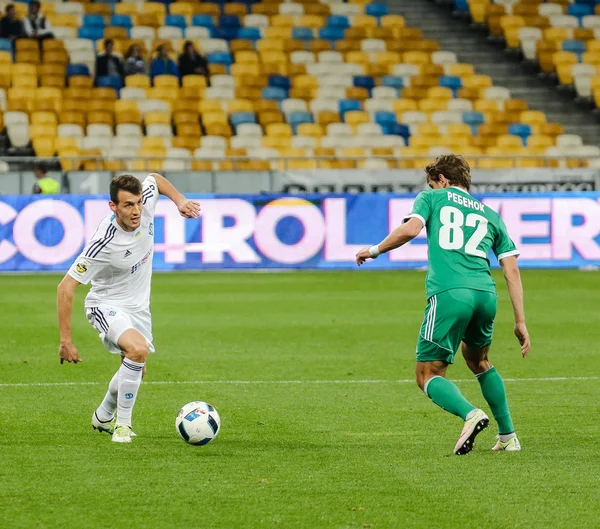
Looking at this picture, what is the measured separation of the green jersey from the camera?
690 centimetres

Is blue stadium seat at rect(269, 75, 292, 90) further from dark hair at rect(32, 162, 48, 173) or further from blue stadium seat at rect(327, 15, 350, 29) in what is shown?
dark hair at rect(32, 162, 48, 173)

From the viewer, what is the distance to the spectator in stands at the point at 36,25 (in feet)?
90.5

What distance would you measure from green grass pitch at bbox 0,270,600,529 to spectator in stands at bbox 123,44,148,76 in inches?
493

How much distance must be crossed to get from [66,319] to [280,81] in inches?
855

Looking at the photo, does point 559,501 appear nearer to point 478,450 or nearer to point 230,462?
point 478,450

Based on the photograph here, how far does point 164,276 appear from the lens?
21500mm

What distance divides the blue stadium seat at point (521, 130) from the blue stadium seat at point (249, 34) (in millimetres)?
6827

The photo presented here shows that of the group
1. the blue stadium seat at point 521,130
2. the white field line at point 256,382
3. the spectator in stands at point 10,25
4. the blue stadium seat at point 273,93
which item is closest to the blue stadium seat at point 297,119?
the blue stadium seat at point 273,93

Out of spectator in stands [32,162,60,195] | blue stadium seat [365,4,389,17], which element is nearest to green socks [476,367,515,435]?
spectator in stands [32,162,60,195]

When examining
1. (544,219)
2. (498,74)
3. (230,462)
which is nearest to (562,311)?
(544,219)

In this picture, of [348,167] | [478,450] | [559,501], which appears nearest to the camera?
[559,501]

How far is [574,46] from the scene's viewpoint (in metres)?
30.9

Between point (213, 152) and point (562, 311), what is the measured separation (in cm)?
1135

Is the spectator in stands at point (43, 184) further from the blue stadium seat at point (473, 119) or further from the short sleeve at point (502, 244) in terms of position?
the short sleeve at point (502, 244)
